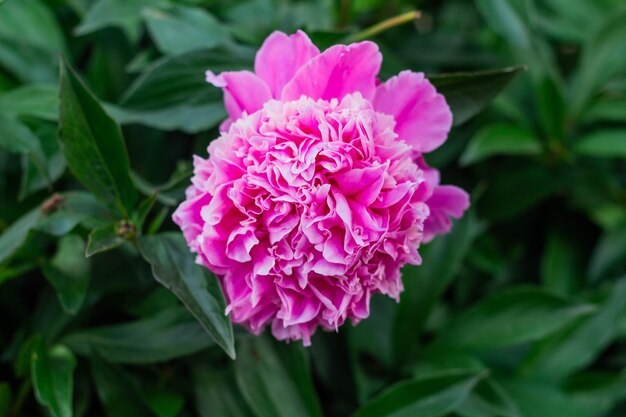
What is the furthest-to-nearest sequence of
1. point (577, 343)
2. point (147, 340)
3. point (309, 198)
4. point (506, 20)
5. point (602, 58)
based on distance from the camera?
point (602, 58), point (577, 343), point (506, 20), point (147, 340), point (309, 198)

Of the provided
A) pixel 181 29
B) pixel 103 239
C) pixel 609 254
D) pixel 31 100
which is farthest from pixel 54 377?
pixel 609 254

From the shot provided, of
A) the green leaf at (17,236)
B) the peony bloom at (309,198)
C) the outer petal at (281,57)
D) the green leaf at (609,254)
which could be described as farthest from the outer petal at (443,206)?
the green leaf at (609,254)

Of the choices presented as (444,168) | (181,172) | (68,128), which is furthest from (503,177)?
(68,128)

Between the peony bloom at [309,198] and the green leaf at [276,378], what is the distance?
0.63 feet

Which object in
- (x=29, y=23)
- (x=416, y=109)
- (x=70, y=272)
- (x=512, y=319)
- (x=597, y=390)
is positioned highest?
(x=416, y=109)

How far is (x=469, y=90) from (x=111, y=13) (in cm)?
44

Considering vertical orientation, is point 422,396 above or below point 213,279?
below

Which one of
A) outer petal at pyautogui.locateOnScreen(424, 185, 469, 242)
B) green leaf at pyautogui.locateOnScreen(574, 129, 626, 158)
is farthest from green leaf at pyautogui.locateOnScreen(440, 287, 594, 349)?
outer petal at pyautogui.locateOnScreen(424, 185, 469, 242)

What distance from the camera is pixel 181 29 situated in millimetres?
914

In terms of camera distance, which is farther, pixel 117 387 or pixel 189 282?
pixel 117 387

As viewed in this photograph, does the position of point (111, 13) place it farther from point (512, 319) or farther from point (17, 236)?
point (512, 319)

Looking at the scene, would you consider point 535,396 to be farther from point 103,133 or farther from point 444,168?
point 103,133

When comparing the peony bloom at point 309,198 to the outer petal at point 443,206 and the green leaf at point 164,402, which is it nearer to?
the outer petal at point 443,206

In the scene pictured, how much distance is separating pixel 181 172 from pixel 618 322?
2.22 ft
